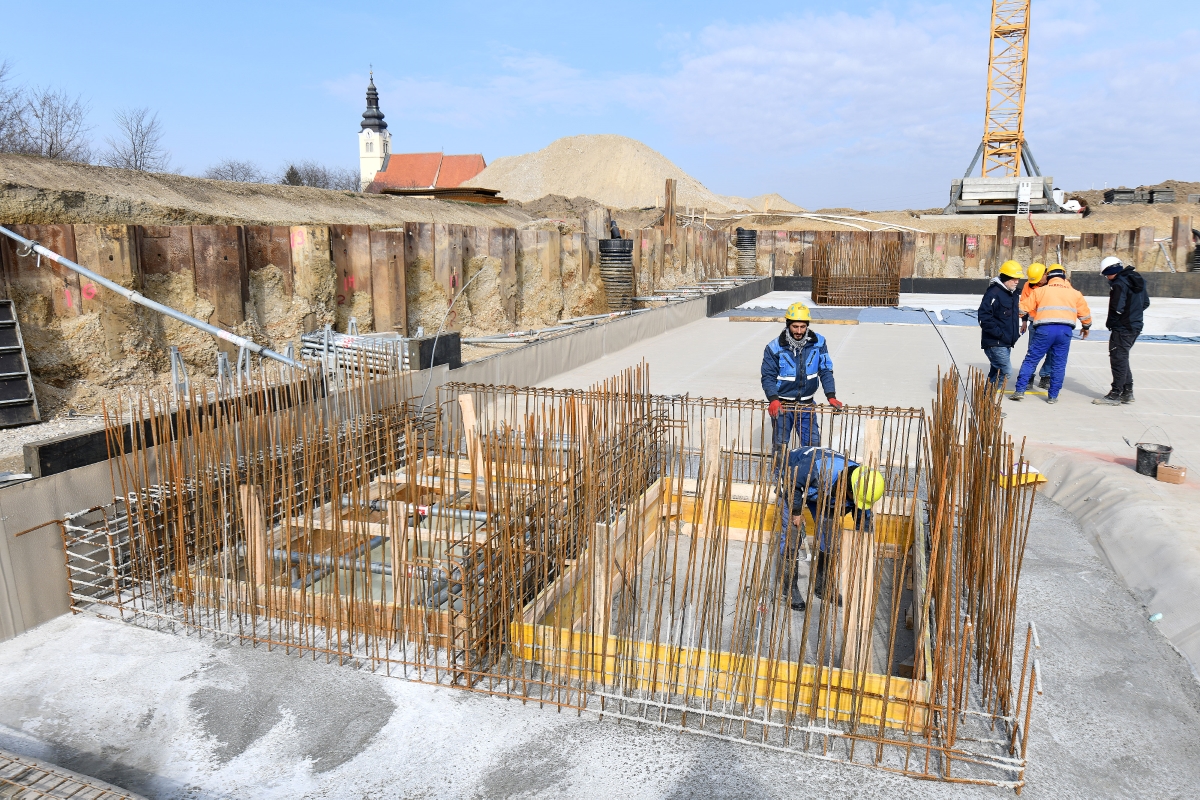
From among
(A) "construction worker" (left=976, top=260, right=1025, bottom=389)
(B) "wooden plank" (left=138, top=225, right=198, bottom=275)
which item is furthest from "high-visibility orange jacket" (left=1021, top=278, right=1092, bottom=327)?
(B) "wooden plank" (left=138, top=225, right=198, bottom=275)

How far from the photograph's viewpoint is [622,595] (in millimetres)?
3623

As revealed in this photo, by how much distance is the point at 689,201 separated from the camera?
7138cm

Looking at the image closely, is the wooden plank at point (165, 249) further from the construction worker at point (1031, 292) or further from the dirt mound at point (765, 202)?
the dirt mound at point (765, 202)

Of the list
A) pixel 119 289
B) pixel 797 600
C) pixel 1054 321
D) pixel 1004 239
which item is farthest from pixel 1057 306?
pixel 1004 239

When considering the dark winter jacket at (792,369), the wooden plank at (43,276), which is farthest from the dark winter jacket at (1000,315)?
the wooden plank at (43,276)

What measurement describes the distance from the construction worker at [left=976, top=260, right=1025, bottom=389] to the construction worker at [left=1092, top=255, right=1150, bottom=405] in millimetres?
1095

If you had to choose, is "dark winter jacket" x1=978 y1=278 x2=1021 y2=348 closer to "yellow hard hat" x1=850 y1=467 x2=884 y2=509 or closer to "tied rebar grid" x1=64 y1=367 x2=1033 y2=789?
"tied rebar grid" x1=64 y1=367 x2=1033 y2=789

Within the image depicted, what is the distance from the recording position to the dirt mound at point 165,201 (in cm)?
1306

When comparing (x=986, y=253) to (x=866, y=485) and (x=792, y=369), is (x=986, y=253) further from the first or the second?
(x=866, y=485)

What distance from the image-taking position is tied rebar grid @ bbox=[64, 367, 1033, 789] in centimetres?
328

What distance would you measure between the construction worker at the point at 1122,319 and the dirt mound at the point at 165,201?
48.1ft

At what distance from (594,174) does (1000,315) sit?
70.2 metres

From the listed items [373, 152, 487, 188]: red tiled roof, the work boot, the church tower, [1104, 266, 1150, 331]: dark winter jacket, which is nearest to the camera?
the work boot

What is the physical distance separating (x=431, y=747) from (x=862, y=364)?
371 inches
